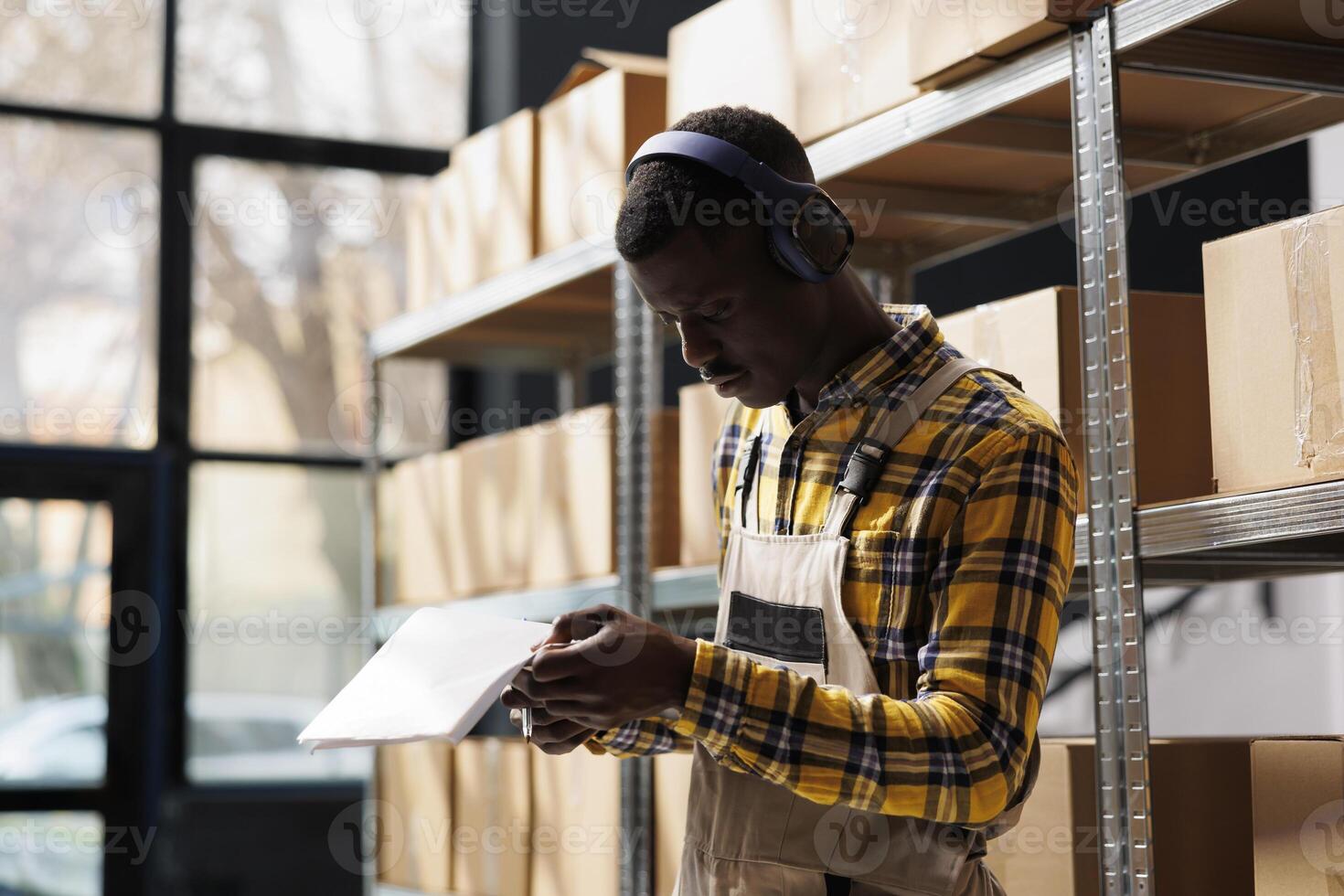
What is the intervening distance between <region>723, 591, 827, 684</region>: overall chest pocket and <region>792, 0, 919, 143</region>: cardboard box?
872 millimetres

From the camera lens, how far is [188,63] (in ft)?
14.9

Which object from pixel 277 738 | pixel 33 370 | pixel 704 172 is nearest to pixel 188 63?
pixel 33 370

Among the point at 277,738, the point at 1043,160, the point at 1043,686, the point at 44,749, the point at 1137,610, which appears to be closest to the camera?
the point at 1043,686

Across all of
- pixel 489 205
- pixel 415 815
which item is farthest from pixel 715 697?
pixel 415 815

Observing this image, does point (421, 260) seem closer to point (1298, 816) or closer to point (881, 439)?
point (881, 439)

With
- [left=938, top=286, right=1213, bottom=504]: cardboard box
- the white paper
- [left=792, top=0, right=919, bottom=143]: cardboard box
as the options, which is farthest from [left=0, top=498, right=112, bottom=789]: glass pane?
[left=938, top=286, right=1213, bottom=504]: cardboard box

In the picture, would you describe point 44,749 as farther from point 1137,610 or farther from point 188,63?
point 1137,610

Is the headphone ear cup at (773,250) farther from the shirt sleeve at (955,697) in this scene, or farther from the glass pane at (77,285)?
the glass pane at (77,285)

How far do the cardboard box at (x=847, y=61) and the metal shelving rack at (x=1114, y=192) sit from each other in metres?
0.03

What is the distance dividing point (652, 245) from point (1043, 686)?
544 millimetres

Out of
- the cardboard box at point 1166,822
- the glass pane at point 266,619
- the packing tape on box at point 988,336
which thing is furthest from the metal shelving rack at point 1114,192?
the glass pane at point 266,619

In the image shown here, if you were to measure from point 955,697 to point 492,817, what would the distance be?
2.06 meters

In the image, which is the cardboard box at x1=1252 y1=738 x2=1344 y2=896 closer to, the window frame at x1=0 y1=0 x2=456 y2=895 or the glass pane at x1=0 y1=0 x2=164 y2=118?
the window frame at x1=0 y1=0 x2=456 y2=895

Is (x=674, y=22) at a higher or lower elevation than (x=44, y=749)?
higher
